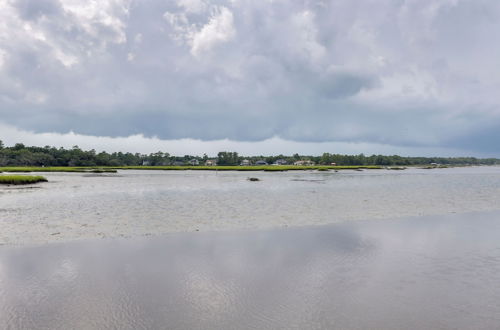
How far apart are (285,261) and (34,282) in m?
7.91

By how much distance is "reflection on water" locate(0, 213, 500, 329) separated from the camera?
740cm

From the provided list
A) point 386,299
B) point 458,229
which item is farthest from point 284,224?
point 386,299

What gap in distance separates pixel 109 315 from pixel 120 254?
5.55 meters

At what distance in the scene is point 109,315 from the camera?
24.8ft

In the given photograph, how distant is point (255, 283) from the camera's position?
9.59 meters

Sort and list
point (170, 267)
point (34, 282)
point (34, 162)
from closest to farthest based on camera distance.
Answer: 1. point (34, 282)
2. point (170, 267)
3. point (34, 162)

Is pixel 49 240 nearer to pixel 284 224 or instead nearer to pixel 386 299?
pixel 284 224

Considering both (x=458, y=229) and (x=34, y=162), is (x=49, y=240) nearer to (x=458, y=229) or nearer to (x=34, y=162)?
(x=458, y=229)

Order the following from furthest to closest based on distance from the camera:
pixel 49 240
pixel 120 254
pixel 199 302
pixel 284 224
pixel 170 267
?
pixel 284 224
pixel 49 240
pixel 120 254
pixel 170 267
pixel 199 302

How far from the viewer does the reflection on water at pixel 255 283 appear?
24.3 ft

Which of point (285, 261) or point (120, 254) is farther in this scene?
point (120, 254)

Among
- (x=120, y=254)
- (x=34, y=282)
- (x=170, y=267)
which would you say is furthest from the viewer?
(x=120, y=254)

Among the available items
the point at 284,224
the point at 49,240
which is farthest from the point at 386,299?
the point at 49,240

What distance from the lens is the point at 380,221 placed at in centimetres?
2081
